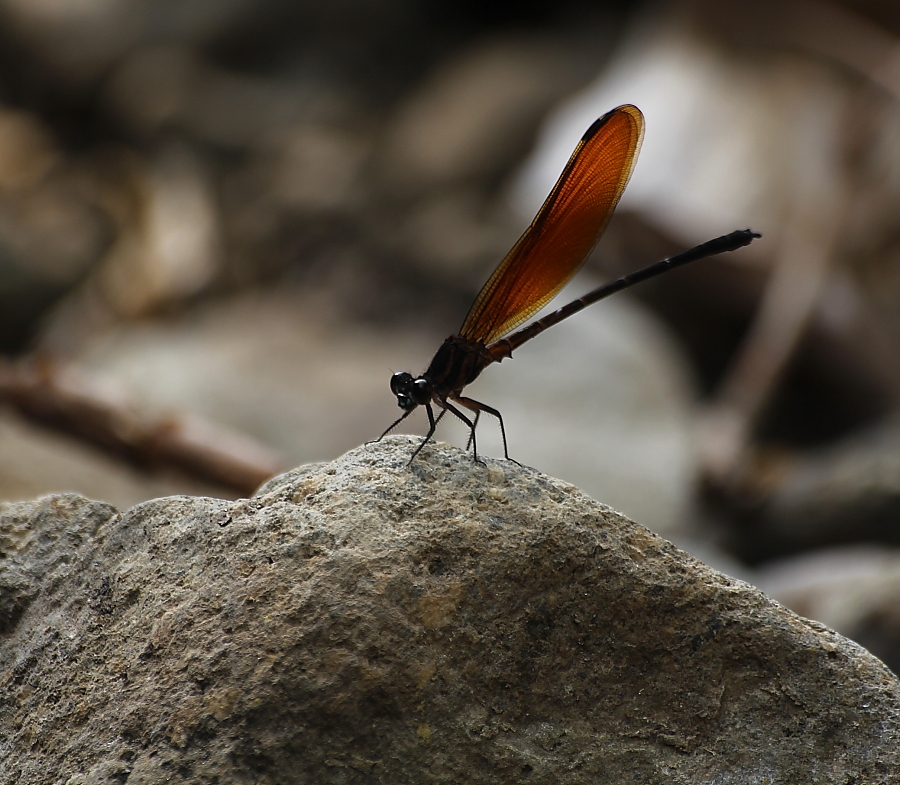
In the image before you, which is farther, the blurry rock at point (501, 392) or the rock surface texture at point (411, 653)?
the blurry rock at point (501, 392)

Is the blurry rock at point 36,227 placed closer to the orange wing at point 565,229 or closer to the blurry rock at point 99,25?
the blurry rock at point 99,25

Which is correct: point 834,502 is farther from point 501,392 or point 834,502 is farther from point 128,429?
point 128,429

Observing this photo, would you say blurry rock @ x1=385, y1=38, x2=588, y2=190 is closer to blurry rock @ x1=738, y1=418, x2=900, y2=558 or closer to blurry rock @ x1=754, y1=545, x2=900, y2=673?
blurry rock @ x1=738, y1=418, x2=900, y2=558

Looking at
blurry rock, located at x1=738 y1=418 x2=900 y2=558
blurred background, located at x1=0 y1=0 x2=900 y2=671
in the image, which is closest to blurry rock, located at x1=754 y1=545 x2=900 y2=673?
blurred background, located at x1=0 y1=0 x2=900 y2=671

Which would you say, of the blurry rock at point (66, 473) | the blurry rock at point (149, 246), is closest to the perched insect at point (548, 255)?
the blurry rock at point (66, 473)

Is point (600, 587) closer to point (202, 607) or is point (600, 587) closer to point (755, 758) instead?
point (755, 758)

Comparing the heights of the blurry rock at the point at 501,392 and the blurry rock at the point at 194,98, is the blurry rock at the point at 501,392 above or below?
below

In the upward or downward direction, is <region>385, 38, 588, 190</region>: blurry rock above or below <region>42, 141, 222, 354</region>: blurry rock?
above
